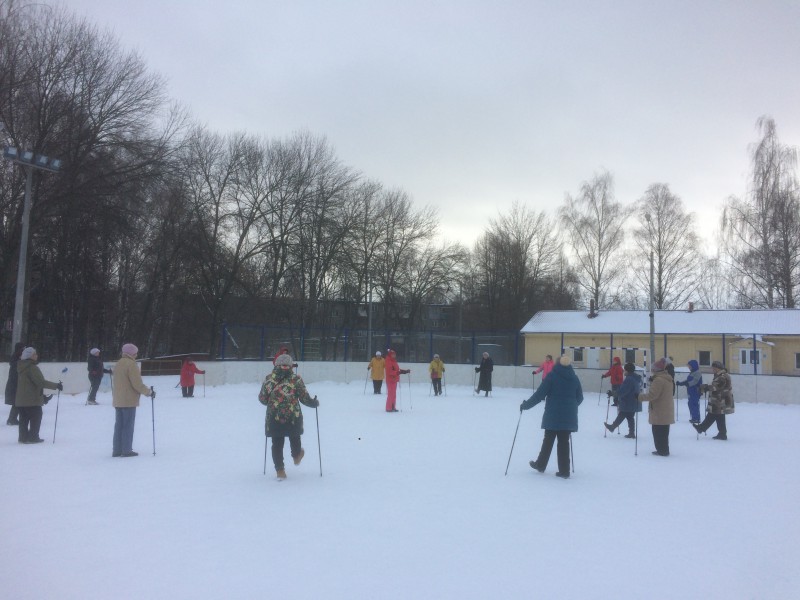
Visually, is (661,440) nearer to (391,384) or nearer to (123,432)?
(391,384)

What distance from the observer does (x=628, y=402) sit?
12914 mm

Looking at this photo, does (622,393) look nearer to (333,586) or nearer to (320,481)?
(320,481)

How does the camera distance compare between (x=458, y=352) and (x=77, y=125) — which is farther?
(x=458, y=352)

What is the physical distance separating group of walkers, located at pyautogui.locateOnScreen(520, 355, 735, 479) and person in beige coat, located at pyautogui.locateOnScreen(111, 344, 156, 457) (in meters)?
5.47

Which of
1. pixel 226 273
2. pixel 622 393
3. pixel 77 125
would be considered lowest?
pixel 622 393

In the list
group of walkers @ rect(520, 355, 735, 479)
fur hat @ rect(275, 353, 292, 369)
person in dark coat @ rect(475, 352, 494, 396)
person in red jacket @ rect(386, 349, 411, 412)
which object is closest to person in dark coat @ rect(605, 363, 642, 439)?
group of walkers @ rect(520, 355, 735, 479)

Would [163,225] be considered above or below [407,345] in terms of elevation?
above

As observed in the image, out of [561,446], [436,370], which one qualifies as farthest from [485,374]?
[561,446]

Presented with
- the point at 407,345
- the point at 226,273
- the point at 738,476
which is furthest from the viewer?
the point at 226,273

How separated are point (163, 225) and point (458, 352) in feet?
55.5

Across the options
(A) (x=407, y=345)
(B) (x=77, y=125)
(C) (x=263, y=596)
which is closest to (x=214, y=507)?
(C) (x=263, y=596)

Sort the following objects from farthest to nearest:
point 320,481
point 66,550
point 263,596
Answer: point 320,481
point 66,550
point 263,596

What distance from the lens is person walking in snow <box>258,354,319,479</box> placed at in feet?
26.5

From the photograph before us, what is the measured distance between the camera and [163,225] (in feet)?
116
